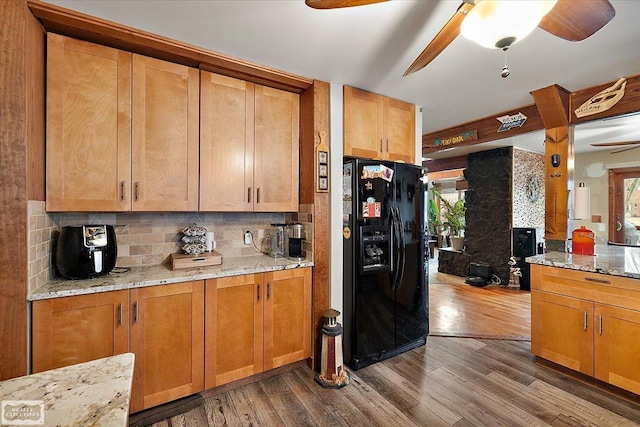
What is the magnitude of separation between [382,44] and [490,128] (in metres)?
2.37

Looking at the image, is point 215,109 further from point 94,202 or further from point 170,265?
point 170,265

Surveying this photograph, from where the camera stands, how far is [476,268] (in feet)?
16.9

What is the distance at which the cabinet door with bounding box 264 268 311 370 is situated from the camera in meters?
2.24

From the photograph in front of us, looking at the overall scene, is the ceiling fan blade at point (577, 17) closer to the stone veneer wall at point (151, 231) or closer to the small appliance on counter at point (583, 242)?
the stone veneer wall at point (151, 231)

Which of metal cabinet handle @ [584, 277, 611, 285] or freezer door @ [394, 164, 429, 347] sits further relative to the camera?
freezer door @ [394, 164, 429, 347]

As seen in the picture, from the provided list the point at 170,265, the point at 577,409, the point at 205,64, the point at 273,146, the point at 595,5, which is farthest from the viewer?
the point at 273,146

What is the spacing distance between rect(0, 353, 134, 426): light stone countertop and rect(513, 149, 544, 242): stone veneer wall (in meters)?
5.59

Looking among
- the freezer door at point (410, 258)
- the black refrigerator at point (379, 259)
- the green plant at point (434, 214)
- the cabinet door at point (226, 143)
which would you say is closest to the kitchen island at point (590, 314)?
the freezer door at point (410, 258)

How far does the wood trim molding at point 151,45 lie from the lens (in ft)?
5.34

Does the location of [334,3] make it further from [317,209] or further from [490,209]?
[490,209]

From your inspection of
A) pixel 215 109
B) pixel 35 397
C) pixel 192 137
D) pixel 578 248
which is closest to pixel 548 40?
pixel 578 248

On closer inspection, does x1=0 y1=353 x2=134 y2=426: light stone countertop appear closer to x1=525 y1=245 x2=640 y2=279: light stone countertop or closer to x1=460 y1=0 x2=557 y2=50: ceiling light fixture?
x1=460 y1=0 x2=557 y2=50: ceiling light fixture

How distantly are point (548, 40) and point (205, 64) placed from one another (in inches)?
91.4

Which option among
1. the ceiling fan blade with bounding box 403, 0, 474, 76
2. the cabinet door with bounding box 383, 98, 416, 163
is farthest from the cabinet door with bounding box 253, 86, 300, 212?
the ceiling fan blade with bounding box 403, 0, 474, 76
